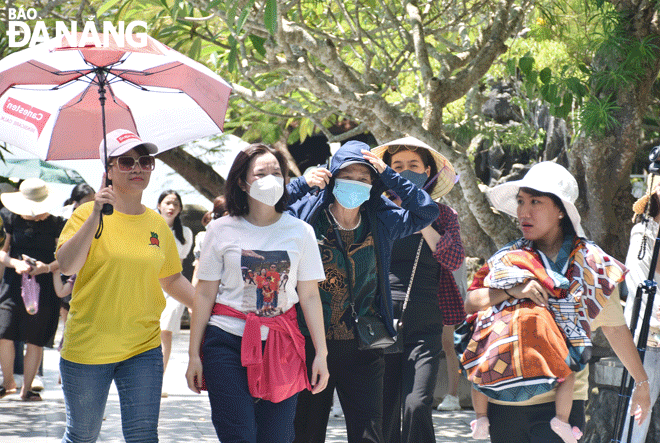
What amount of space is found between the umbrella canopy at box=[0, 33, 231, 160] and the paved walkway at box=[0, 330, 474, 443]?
8.38 feet

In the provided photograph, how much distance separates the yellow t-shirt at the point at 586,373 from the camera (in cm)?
360

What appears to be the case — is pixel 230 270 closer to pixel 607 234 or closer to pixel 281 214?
pixel 281 214

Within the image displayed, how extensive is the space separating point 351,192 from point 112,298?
127cm

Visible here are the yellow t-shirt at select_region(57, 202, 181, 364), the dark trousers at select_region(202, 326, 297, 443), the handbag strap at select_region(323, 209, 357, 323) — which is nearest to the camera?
the dark trousers at select_region(202, 326, 297, 443)

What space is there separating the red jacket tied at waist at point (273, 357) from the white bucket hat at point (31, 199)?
4.63m

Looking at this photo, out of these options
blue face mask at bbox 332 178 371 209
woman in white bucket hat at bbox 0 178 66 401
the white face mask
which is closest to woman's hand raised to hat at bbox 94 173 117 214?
the white face mask

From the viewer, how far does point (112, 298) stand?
154 inches

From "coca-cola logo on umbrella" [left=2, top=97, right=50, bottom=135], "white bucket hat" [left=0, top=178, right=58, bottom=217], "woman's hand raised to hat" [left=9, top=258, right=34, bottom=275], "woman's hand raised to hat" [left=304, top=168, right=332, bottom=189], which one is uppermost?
"coca-cola logo on umbrella" [left=2, top=97, right=50, bottom=135]

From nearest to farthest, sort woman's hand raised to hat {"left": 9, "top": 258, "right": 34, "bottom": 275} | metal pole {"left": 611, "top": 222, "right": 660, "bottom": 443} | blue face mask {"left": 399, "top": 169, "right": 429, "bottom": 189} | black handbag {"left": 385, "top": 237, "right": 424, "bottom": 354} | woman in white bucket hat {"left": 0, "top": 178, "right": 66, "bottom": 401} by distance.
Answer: metal pole {"left": 611, "top": 222, "right": 660, "bottom": 443} < black handbag {"left": 385, "top": 237, "right": 424, "bottom": 354} < blue face mask {"left": 399, "top": 169, "right": 429, "bottom": 189} < woman's hand raised to hat {"left": 9, "top": 258, "right": 34, "bottom": 275} < woman in white bucket hat {"left": 0, "top": 178, "right": 66, "bottom": 401}

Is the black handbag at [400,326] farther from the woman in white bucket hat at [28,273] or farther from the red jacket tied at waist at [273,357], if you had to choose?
the woman in white bucket hat at [28,273]

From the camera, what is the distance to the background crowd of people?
3.62 meters

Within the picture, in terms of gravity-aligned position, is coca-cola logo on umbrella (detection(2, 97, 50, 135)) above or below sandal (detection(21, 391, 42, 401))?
above

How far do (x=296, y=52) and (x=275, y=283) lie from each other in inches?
173

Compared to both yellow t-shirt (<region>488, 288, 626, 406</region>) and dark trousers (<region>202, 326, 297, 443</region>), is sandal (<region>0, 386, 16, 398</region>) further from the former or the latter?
yellow t-shirt (<region>488, 288, 626, 406</region>)
